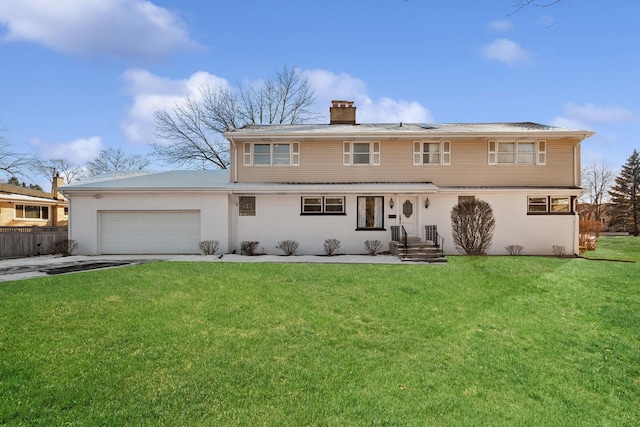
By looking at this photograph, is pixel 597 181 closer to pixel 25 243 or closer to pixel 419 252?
pixel 419 252

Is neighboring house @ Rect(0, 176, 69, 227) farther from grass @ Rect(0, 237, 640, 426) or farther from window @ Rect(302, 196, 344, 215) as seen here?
grass @ Rect(0, 237, 640, 426)

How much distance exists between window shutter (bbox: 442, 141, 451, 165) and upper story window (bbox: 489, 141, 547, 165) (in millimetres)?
1955

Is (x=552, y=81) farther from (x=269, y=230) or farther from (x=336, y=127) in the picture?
(x=269, y=230)

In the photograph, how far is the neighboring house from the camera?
23672mm

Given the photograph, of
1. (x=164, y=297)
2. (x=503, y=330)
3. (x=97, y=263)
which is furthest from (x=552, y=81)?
(x=97, y=263)

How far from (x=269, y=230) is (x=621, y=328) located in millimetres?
12648

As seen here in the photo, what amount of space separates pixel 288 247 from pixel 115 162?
37162 mm

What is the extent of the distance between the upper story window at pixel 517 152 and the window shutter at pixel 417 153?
3.33m

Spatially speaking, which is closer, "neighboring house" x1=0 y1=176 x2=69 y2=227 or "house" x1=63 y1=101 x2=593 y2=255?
"house" x1=63 y1=101 x2=593 y2=255

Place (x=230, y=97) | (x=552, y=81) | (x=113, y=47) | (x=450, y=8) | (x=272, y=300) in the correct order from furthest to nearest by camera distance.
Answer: (x=230, y=97), (x=552, y=81), (x=113, y=47), (x=272, y=300), (x=450, y=8)

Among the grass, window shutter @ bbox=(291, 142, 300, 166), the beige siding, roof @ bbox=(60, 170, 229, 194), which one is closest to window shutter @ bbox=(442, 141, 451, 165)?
the beige siding


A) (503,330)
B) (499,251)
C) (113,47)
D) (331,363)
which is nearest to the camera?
(331,363)

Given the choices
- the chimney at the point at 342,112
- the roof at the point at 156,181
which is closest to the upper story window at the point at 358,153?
the chimney at the point at 342,112

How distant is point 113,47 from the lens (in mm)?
11328
